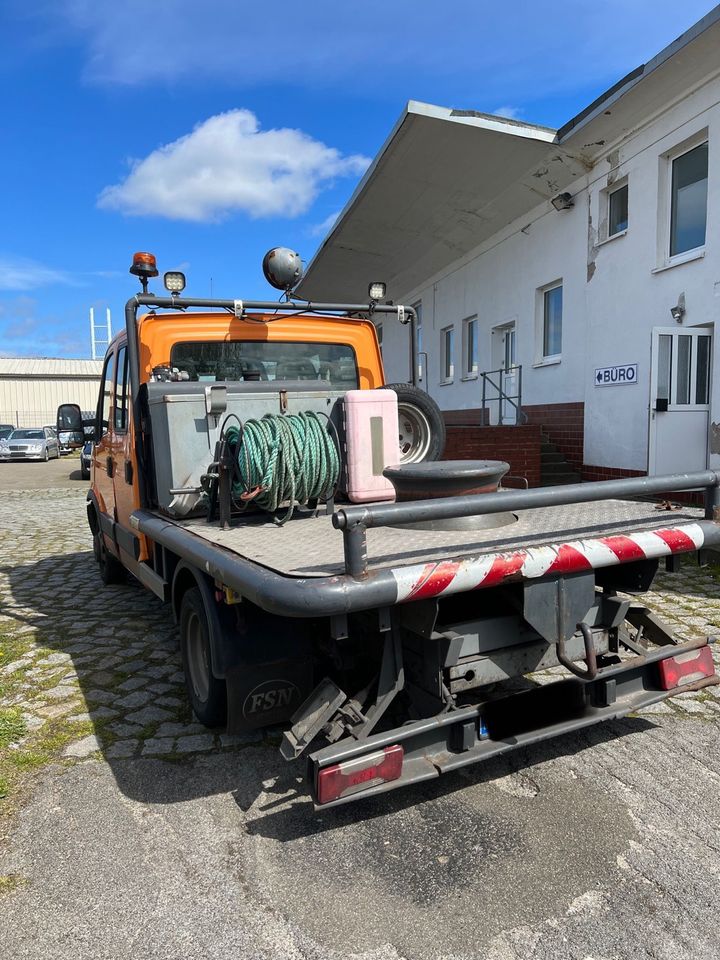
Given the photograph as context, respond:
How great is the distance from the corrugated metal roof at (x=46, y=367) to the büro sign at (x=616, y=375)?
150ft

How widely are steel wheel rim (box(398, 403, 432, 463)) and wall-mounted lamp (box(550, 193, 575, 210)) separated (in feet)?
26.4

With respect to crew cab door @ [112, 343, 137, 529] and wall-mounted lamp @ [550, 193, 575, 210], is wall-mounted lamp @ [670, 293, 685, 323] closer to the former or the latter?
wall-mounted lamp @ [550, 193, 575, 210]

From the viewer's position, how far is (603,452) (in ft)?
33.8

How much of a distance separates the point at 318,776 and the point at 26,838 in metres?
1.22

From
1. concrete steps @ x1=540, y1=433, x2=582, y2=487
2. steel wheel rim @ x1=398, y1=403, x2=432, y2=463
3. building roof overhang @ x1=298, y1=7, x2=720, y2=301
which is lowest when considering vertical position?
concrete steps @ x1=540, y1=433, x2=582, y2=487

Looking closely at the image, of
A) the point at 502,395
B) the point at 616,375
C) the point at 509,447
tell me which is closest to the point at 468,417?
the point at 502,395

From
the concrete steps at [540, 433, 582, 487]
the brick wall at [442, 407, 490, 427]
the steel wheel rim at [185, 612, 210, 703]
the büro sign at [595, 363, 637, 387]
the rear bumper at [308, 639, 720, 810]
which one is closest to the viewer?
the rear bumper at [308, 639, 720, 810]

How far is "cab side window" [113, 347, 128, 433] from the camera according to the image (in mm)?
4844

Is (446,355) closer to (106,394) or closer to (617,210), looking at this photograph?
(617,210)

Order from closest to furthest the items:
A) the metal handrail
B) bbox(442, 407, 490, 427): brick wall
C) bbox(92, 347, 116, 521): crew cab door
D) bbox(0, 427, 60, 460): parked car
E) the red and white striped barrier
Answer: the red and white striped barrier < bbox(92, 347, 116, 521): crew cab door < the metal handrail < bbox(442, 407, 490, 427): brick wall < bbox(0, 427, 60, 460): parked car

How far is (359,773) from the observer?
2445 mm

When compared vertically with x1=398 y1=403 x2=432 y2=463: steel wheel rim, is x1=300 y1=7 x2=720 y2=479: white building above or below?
above

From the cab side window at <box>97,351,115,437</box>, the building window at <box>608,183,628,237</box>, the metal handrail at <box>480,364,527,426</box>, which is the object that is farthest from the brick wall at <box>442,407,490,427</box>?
the cab side window at <box>97,351,115,437</box>

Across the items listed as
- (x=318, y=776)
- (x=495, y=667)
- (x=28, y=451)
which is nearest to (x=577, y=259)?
(x=495, y=667)
